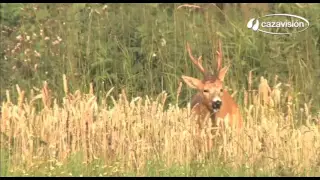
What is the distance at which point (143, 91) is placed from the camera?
12.8 meters

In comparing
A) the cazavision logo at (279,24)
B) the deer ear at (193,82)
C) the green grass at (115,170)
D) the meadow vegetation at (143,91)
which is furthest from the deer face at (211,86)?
the green grass at (115,170)

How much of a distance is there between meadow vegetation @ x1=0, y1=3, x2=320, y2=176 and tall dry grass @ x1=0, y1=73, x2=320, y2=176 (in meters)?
0.01

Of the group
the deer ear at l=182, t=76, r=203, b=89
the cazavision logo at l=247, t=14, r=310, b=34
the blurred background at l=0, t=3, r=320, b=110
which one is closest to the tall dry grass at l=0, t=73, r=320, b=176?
the deer ear at l=182, t=76, r=203, b=89

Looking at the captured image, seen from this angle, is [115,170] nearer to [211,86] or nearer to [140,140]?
[140,140]

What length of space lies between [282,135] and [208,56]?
3.24 metres

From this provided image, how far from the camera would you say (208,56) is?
13.2 m

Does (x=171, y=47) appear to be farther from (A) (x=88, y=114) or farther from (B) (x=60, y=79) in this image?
(A) (x=88, y=114)

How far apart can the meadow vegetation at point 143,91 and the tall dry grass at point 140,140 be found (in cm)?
1

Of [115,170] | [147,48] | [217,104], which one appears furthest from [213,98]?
[115,170]

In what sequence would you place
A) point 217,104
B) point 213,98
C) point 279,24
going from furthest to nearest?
point 279,24 → point 213,98 → point 217,104

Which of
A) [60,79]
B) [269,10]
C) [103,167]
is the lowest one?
[103,167]

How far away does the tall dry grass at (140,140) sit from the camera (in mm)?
10086

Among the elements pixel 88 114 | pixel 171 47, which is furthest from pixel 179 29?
pixel 88 114

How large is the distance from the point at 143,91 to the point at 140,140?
9.12 ft
